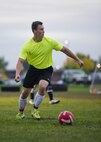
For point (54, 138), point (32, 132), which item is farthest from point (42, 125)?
point (54, 138)

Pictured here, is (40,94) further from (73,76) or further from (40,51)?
(73,76)

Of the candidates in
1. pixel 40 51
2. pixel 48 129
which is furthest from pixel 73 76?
pixel 48 129

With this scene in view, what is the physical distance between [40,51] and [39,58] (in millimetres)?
216

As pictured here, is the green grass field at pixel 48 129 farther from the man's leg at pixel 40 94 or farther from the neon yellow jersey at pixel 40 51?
the neon yellow jersey at pixel 40 51

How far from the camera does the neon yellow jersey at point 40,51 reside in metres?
18.3

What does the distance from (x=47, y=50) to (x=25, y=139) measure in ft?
16.8

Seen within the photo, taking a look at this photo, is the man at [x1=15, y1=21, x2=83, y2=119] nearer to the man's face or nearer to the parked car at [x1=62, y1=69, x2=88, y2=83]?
the man's face

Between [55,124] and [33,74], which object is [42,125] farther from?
[33,74]

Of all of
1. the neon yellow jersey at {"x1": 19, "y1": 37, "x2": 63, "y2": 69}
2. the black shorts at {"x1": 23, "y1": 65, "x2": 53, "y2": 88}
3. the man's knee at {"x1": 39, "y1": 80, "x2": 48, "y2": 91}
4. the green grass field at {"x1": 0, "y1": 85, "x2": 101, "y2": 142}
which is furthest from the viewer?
the black shorts at {"x1": 23, "y1": 65, "x2": 53, "y2": 88}

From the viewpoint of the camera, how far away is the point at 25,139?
13.7 metres

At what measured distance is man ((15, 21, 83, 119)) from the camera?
59.8ft

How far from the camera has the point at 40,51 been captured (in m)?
18.4

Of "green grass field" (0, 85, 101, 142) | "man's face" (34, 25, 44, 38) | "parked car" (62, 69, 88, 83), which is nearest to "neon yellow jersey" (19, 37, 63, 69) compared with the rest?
"man's face" (34, 25, 44, 38)

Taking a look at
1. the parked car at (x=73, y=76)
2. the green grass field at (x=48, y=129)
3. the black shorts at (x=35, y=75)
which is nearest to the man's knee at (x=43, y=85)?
the black shorts at (x=35, y=75)
